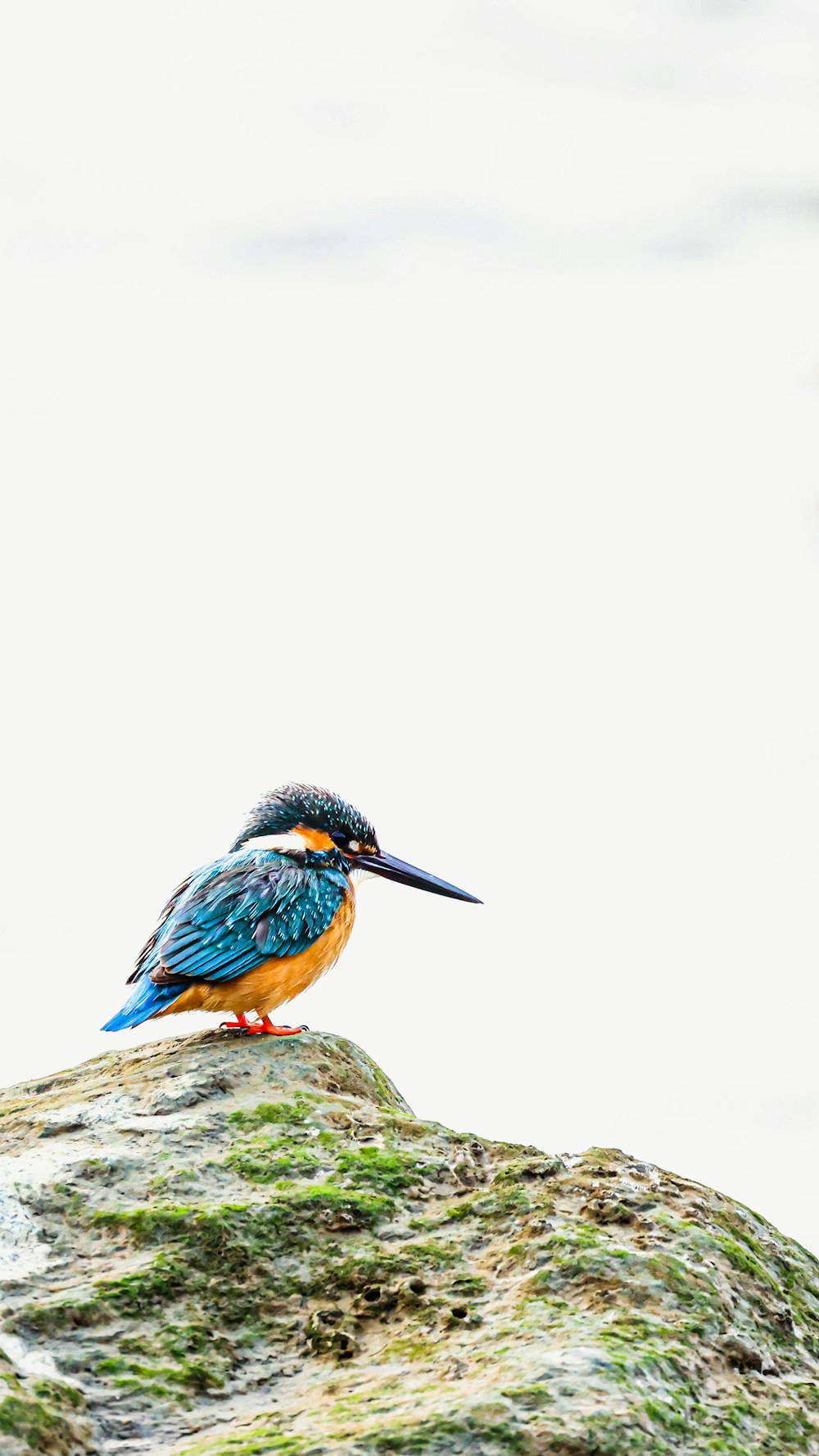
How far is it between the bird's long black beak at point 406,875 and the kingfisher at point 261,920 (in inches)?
3.5

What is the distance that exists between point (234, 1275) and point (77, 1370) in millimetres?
409

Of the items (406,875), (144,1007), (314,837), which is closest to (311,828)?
(314,837)

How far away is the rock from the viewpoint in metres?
2.63

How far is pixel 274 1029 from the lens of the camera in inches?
179

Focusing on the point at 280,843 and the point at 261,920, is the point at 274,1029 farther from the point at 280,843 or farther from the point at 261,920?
the point at 280,843

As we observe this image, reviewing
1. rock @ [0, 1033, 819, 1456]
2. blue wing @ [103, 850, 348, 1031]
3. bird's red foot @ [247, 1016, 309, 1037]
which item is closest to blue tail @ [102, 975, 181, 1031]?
blue wing @ [103, 850, 348, 1031]

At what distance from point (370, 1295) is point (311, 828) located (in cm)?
266

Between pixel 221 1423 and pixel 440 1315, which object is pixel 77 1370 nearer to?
pixel 221 1423

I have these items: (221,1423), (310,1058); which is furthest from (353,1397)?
(310,1058)

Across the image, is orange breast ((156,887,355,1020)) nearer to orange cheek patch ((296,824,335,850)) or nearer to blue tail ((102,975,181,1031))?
blue tail ((102,975,181,1031))

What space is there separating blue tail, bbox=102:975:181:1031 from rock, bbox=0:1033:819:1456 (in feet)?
2.73

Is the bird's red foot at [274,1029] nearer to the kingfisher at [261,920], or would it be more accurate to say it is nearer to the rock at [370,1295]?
the kingfisher at [261,920]

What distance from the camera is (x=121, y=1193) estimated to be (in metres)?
3.38

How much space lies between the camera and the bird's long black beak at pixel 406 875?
18.9 feet
